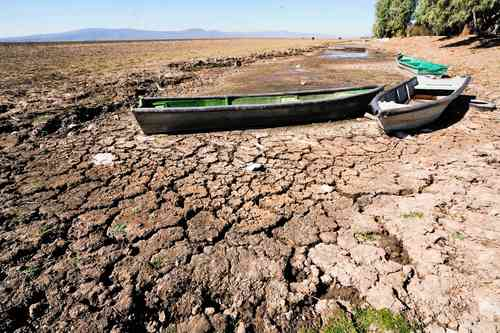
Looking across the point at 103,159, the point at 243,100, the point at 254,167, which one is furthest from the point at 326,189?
the point at 243,100

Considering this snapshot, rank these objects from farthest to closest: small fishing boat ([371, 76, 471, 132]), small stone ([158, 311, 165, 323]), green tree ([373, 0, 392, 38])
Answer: green tree ([373, 0, 392, 38]) → small fishing boat ([371, 76, 471, 132]) → small stone ([158, 311, 165, 323])

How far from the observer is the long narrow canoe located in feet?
20.1

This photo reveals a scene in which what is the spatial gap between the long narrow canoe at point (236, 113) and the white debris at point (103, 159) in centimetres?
110

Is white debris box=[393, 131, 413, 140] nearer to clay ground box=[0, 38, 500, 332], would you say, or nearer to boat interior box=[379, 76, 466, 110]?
clay ground box=[0, 38, 500, 332]

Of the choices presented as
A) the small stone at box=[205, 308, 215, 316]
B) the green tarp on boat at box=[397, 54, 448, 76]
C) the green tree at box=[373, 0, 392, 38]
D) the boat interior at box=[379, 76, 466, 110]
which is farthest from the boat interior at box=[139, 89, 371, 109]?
the green tree at box=[373, 0, 392, 38]

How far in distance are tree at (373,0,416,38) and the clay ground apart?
132ft

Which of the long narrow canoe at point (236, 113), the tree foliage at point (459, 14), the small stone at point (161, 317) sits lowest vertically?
the small stone at point (161, 317)

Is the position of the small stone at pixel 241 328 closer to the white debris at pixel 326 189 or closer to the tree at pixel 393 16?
the white debris at pixel 326 189

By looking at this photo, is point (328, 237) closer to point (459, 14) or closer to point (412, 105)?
point (412, 105)

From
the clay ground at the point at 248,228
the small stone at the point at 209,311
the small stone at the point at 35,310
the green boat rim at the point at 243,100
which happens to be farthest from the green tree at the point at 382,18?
the small stone at the point at 35,310

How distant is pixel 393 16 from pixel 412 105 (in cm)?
4293

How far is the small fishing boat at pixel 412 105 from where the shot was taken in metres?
5.44

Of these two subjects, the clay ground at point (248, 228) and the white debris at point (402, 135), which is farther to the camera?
the white debris at point (402, 135)

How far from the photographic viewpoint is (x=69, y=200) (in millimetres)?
4031
